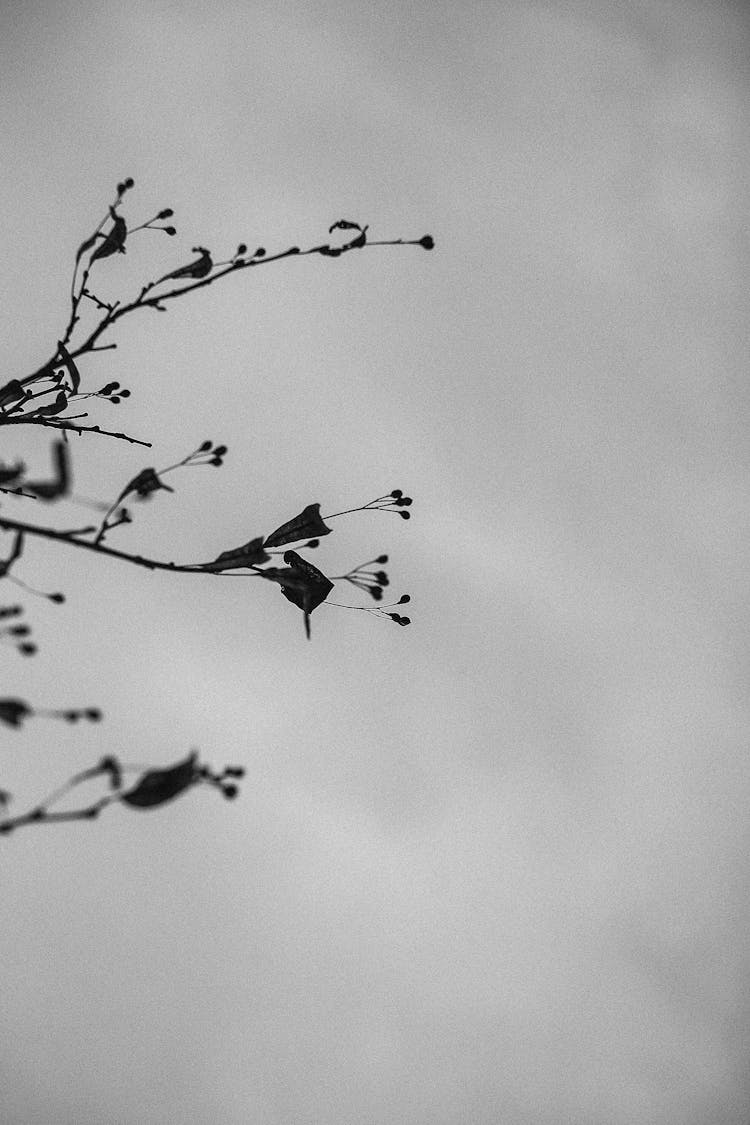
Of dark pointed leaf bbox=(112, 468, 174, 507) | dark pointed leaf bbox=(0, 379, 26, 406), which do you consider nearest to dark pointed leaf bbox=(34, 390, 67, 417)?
dark pointed leaf bbox=(0, 379, 26, 406)

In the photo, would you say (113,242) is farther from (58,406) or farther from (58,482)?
(58,482)

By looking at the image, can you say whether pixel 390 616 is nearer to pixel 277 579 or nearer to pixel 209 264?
pixel 277 579

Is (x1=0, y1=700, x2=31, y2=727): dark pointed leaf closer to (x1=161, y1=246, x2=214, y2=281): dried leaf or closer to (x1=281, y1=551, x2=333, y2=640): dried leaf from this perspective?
(x1=281, y1=551, x2=333, y2=640): dried leaf

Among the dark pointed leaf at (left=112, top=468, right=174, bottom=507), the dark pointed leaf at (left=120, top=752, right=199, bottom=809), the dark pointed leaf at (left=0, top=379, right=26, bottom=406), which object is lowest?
the dark pointed leaf at (left=120, top=752, right=199, bottom=809)

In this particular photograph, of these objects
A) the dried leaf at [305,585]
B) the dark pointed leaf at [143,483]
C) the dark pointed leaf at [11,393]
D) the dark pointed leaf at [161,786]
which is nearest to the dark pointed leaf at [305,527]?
the dried leaf at [305,585]

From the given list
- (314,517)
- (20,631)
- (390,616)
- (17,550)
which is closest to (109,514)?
(17,550)
